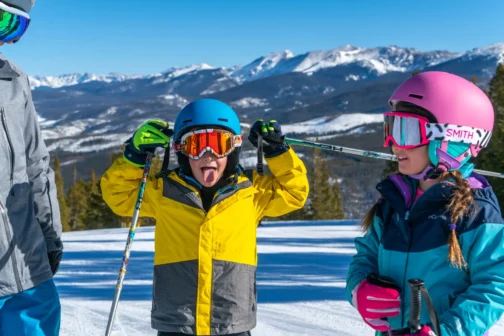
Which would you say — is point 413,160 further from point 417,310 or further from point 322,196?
point 322,196

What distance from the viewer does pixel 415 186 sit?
7.29ft

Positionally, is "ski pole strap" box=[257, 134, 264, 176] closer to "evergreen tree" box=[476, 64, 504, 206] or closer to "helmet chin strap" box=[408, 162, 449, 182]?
"helmet chin strap" box=[408, 162, 449, 182]

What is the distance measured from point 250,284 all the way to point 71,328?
267cm

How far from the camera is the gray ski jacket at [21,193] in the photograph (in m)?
2.10

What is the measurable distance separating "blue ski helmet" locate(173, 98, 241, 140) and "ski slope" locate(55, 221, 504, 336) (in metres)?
2.35

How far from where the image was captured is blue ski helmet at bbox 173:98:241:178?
278 cm

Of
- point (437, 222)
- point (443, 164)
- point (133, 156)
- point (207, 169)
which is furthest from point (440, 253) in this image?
point (133, 156)

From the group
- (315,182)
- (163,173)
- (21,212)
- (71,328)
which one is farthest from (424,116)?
(315,182)

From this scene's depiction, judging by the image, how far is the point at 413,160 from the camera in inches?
85.0

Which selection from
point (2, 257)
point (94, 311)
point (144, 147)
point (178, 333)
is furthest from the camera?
point (94, 311)

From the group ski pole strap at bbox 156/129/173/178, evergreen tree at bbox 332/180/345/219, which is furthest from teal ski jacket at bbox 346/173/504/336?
evergreen tree at bbox 332/180/345/219

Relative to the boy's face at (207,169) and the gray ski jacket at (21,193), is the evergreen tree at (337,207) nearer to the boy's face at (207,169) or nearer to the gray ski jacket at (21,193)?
the boy's face at (207,169)

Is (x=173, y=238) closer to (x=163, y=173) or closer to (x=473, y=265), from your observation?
(x=163, y=173)

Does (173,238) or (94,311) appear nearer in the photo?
(173,238)
